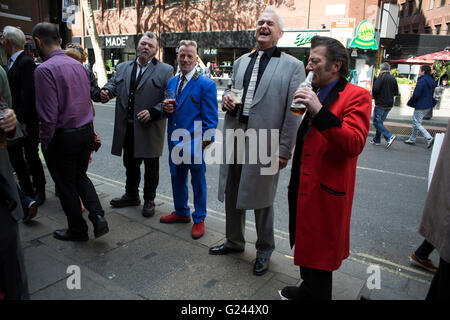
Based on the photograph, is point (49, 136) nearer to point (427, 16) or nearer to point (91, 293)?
point (91, 293)

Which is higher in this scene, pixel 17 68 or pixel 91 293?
pixel 17 68

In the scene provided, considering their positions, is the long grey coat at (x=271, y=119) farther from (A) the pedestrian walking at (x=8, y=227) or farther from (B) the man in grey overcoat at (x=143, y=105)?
(A) the pedestrian walking at (x=8, y=227)

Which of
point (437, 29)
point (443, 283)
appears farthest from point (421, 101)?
point (437, 29)

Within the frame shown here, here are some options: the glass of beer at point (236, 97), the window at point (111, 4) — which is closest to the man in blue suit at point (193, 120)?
the glass of beer at point (236, 97)

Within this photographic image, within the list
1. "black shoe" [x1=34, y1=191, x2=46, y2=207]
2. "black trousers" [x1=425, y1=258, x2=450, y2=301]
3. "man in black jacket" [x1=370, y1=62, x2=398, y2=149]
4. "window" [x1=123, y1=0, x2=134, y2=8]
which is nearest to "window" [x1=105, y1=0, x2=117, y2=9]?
"window" [x1=123, y1=0, x2=134, y2=8]

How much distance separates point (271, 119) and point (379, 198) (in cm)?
308

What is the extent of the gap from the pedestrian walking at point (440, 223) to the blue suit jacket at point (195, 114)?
2096 mm

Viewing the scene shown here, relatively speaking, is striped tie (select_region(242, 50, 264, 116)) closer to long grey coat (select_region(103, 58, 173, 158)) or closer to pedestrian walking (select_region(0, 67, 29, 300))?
long grey coat (select_region(103, 58, 173, 158))

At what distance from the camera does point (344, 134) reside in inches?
75.9

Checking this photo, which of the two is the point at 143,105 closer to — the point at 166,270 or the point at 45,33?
the point at 45,33

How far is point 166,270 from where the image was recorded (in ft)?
9.49

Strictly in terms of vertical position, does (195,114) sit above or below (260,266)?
above
